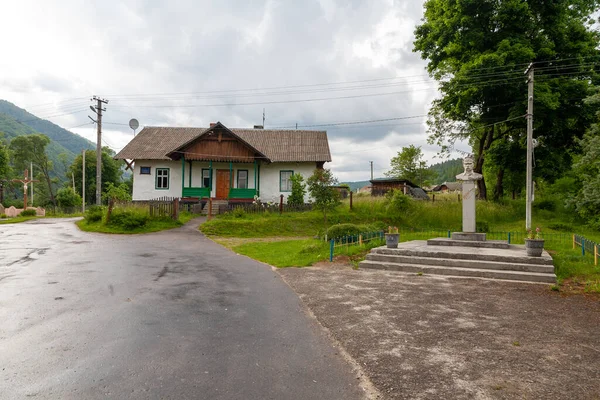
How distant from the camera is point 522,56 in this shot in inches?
817

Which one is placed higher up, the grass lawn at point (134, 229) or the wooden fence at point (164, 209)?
the wooden fence at point (164, 209)

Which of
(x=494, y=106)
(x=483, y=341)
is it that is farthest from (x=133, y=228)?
(x=494, y=106)

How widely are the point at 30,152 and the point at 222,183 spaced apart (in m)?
55.5

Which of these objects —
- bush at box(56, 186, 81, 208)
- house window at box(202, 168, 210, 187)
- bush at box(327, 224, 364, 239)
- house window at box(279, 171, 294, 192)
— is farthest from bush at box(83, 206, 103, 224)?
bush at box(56, 186, 81, 208)

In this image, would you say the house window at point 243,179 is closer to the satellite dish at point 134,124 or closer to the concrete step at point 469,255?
the satellite dish at point 134,124

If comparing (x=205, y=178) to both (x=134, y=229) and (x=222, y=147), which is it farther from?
(x=134, y=229)

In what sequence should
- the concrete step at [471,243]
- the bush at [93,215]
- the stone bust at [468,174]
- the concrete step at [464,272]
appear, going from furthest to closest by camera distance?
the bush at [93,215], the stone bust at [468,174], the concrete step at [471,243], the concrete step at [464,272]

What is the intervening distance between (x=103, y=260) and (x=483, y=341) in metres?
10.2

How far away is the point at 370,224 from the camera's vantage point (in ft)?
61.4

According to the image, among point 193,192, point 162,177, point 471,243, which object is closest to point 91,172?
point 162,177

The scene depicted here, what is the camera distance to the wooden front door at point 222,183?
28.7 m

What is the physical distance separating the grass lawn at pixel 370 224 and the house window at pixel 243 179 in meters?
7.52

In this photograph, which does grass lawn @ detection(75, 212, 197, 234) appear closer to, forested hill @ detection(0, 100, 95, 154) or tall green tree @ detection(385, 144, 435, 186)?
tall green tree @ detection(385, 144, 435, 186)

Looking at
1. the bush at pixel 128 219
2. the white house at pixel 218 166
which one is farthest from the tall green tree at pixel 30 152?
the bush at pixel 128 219
